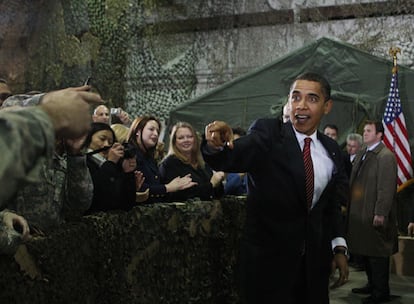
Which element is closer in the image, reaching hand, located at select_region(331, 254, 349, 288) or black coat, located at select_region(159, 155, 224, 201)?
reaching hand, located at select_region(331, 254, 349, 288)

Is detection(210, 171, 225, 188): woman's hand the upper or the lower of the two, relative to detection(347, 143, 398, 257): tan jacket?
upper

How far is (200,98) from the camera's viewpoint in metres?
11.5

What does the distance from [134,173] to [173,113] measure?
729 cm

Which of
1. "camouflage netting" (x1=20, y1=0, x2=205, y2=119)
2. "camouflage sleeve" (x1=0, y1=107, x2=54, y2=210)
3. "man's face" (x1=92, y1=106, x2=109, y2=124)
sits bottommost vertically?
"man's face" (x1=92, y1=106, x2=109, y2=124)

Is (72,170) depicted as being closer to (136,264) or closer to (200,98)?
(136,264)

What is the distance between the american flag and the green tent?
538 mm

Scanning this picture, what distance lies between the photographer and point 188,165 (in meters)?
5.77

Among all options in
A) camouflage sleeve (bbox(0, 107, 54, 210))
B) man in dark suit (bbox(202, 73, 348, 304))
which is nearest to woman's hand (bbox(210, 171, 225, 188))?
man in dark suit (bbox(202, 73, 348, 304))

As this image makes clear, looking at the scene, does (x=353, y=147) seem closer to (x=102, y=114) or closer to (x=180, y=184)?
(x=102, y=114)

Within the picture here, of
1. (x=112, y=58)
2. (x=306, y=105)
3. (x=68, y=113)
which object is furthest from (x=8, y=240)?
(x=112, y=58)

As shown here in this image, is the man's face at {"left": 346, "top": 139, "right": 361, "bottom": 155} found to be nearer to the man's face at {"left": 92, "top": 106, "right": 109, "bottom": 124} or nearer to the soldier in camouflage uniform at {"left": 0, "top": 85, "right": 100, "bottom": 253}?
the man's face at {"left": 92, "top": 106, "right": 109, "bottom": 124}

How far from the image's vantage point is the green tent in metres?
10.2

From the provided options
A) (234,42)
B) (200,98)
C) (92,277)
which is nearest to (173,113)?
(200,98)

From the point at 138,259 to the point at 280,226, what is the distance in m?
0.94
